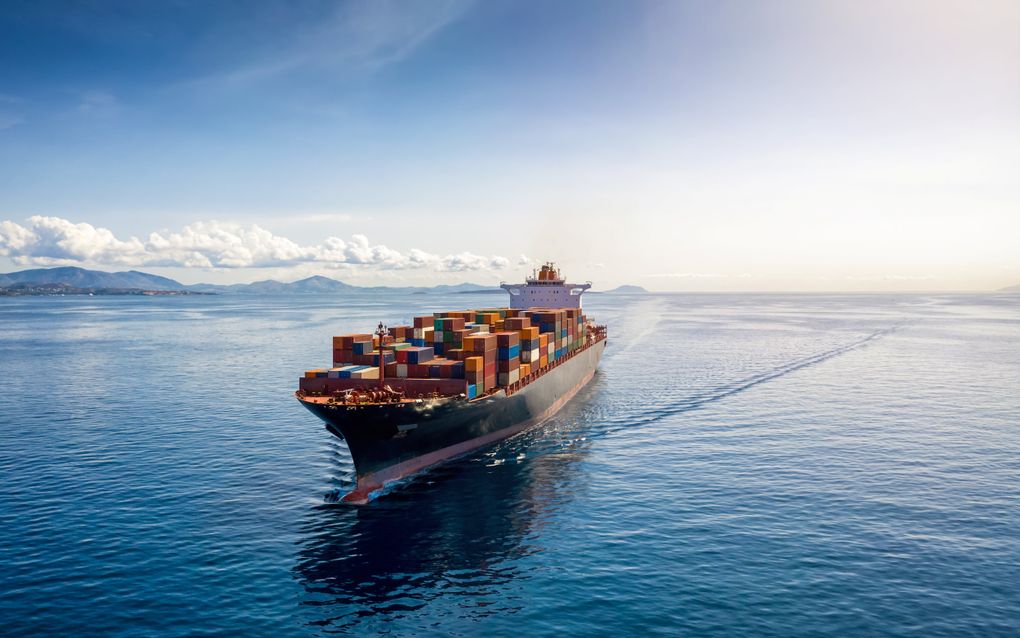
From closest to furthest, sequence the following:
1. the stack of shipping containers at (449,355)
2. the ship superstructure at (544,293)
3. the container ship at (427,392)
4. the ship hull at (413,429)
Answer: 1. the ship hull at (413,429)
2. the container ship at (427,392)
3. the stack of shipping containers at (449,355)
4. the ship superstructure at (544,293)

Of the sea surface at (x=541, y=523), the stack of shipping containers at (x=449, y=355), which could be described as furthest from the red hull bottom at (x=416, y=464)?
Answer: the stack of shipping containers at (x=449, y=355)

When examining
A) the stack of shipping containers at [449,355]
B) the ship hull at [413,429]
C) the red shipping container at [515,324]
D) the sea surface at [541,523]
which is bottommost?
the sea surface at [541,523]

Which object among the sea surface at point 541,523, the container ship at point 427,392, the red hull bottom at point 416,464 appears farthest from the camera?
the container ship at point 427,392

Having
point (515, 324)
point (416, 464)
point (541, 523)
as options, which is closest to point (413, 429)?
point (416, 464)

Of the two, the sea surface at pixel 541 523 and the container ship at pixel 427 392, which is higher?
the container ship at pixel 427 392

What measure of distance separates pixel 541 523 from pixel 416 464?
34.0 feet

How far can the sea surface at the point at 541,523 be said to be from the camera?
22422mm

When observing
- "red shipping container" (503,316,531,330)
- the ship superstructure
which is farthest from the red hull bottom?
the ship superstructure

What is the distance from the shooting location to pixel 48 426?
49562 millimetres

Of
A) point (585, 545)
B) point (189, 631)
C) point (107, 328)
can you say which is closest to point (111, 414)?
point (189, 631)

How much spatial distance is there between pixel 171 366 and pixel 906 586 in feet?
282

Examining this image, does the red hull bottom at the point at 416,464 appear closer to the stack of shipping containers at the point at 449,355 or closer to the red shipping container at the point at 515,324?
the stack of shipping containers at the point at 449,355

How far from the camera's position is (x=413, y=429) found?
121ft

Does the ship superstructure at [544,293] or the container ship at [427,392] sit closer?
the container ship at [427,392]
